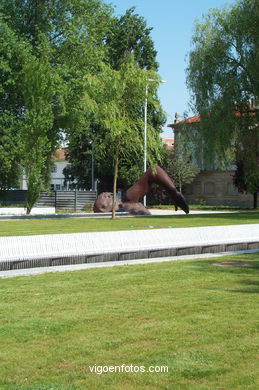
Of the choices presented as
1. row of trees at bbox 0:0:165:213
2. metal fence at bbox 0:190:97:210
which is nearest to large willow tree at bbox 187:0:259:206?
row of trees at bbox 0:0:165:213

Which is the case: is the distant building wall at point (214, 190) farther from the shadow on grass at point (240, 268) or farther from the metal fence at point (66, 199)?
the shadow on grass at point (240, 268)

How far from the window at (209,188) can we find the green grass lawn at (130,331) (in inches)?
2137

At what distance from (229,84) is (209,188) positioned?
3480cm

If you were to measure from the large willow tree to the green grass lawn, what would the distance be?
2089 centimetres

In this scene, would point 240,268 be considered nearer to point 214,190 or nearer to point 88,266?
point 88,266

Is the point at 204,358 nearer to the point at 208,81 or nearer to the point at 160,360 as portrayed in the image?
the point at 160,360

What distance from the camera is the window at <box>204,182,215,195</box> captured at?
6328cm

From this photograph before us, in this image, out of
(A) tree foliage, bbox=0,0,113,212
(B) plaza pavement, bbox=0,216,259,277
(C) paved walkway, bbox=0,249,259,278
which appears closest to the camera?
(C) paved walkway, bbox=0,249,259,278

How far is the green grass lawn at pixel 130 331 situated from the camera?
14.8 ft

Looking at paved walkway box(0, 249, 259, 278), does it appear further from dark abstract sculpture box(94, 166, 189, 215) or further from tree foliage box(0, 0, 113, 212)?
tree foliage box(0, 0, 113, 212)

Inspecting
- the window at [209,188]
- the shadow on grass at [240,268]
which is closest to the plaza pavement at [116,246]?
the shadow on grass at [240,268]

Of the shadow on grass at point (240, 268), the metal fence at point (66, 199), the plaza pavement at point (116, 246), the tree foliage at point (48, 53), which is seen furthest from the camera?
the metal fence at point (66, 199)

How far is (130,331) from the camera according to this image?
19.3 feet

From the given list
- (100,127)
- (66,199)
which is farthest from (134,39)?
(66,199)
